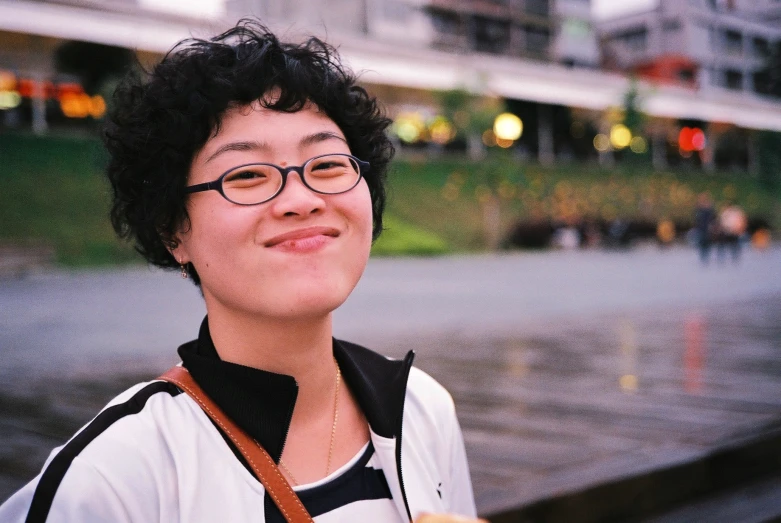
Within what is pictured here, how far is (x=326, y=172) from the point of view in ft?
4.74

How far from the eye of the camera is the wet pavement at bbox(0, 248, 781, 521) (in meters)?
4.14

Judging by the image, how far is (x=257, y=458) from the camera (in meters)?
1.33

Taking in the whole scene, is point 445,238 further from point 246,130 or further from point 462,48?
point 246,130

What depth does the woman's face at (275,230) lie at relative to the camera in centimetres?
137

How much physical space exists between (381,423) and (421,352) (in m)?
6.07

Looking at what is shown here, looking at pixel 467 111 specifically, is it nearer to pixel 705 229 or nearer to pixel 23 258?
pixel 705 229

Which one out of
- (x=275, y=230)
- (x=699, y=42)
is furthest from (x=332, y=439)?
(x=699, y=42)

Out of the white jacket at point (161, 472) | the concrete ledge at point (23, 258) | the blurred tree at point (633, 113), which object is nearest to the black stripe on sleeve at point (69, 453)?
the white jacket at point (161, 472)

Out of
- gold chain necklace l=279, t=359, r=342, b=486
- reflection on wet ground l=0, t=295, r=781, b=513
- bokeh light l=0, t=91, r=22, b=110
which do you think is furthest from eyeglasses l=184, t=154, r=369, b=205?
bokeh light l=0, t=91, r=22, b=110

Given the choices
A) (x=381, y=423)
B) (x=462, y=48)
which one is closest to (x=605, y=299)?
(x=381, y=423)

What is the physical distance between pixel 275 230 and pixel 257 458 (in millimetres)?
378

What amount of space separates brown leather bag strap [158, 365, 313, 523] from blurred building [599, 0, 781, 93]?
3875mm

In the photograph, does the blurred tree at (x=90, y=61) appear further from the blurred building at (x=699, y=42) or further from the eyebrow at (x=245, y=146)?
the eyebrow at (x=245, y=146)

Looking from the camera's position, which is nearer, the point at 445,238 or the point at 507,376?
the point at 507,376
